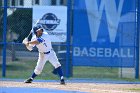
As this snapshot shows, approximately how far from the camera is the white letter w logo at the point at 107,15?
66.0 ft

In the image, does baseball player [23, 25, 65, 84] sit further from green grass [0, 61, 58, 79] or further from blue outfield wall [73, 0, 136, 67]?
blue outfield wall [73, 0, 136, 67]

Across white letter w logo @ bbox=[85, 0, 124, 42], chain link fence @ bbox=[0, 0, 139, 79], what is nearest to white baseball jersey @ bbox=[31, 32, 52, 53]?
chain link fence @ bbox=[0, 0, 139, 79]

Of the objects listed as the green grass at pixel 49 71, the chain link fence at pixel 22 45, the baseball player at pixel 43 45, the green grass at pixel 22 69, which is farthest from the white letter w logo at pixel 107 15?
the baseball player at pixel 43 45

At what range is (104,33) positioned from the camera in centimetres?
2016

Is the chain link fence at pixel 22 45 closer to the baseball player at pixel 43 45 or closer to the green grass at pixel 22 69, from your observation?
the green grass at pixel 22 69

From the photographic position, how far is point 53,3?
808 inches

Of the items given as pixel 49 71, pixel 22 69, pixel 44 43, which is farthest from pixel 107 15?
pixel 44 43

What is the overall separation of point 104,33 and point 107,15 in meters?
0.73

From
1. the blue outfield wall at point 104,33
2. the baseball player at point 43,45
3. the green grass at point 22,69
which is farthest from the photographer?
the green grass at point 22,69

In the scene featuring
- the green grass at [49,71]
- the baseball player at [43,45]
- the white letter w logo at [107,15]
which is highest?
the white letter w logo at [107,15]

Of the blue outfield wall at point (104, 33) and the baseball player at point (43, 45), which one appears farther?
the blue outfield wall at point (104, 33)

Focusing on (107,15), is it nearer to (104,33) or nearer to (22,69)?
(104,33)

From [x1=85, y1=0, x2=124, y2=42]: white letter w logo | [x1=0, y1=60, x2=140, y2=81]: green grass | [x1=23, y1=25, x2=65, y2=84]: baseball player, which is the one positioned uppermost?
[x1=85, y1=0, x2=124, y2=42]: white letter w logo

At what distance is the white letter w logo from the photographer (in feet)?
66.0
